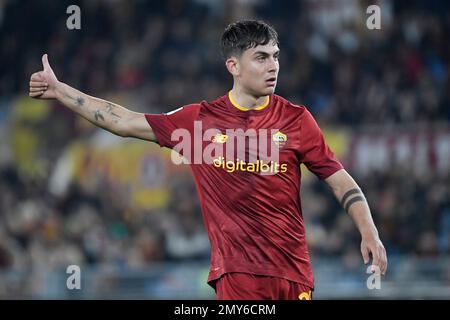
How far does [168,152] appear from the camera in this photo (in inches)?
715

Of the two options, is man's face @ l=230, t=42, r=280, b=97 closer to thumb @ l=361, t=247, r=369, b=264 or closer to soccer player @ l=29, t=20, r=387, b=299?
soccer player @ l=29, t=20, r=387, b=299

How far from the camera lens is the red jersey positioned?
22.9 ft

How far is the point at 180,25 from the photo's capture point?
20.9 m

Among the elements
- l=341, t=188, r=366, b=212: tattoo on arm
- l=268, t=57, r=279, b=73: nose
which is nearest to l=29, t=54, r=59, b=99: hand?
l=268, t=57, r=279, b=73: nose

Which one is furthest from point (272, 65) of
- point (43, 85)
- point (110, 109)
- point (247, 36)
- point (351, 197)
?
point (43, 85)

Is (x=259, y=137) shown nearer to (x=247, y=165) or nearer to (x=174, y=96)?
(x=247, y=165)

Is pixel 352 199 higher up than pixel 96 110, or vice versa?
pixel 96 110

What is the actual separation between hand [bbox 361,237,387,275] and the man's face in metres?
1.24

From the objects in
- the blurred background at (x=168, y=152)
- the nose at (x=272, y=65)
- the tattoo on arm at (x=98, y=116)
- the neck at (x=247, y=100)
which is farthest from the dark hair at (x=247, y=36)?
the blurred background at (x=168, y=152)

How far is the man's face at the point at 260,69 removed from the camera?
7125mm

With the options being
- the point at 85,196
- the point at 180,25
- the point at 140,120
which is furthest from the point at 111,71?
the point at 140,120

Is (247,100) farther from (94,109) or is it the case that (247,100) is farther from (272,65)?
(94,109)

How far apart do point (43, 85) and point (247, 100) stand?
1405mm

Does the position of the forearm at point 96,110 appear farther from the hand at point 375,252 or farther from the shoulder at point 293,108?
the hand at point 375,252
